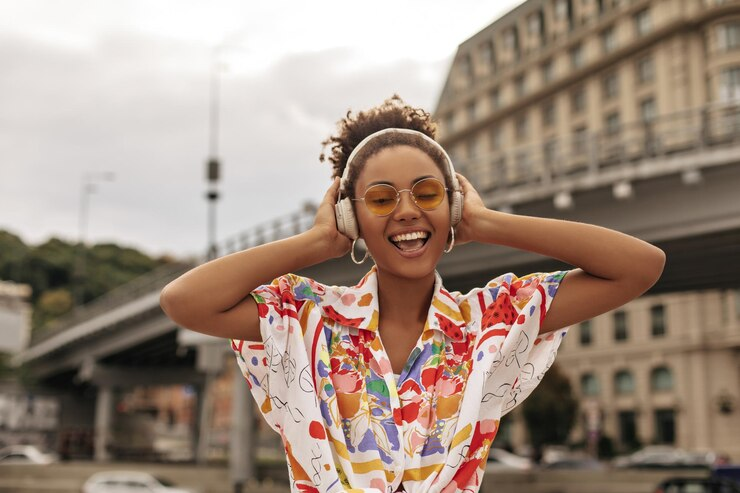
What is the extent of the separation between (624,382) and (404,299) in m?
59.3

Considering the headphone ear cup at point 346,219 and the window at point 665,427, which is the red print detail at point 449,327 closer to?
the headphone ear cup at point 346,219

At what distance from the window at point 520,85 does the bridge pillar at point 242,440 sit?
130 ft

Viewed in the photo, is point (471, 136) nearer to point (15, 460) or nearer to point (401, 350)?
point (15, 460)

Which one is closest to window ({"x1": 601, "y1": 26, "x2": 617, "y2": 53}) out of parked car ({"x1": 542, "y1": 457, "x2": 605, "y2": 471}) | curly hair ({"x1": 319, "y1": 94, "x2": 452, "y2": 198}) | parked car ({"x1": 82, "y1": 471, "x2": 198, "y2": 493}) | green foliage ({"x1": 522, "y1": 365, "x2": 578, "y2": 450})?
green foliage ({"x1": 522, "y1": 365, "x2": 578, "y2": 450})

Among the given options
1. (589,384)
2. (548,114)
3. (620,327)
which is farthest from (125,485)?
(548,114)

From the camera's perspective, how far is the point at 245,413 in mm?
36844

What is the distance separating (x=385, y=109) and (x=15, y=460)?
134 feet

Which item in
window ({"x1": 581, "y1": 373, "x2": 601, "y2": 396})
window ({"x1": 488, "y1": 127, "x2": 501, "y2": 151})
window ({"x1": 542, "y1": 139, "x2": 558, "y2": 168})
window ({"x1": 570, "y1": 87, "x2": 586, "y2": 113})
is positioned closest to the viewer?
window ({"x1": 542, "y1": 139, "x2": 558, "y2": 168})

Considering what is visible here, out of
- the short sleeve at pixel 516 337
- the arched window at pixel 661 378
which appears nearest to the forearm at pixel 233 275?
the short sleeve at pixel 516 337

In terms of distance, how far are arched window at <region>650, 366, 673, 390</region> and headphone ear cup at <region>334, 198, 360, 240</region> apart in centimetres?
5681

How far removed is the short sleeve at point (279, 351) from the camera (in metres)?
2.41

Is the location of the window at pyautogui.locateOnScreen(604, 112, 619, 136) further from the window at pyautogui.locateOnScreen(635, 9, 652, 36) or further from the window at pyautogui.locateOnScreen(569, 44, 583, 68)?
the window at pyautogui.locateOnScreen(635, 9, 652, 36)

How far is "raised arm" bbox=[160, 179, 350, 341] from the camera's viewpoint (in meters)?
2.44

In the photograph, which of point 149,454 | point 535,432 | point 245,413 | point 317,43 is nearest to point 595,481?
point 245,413
